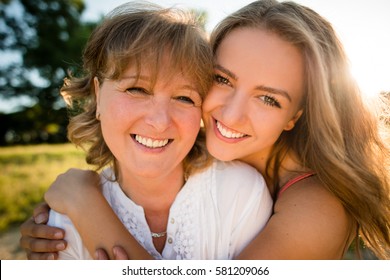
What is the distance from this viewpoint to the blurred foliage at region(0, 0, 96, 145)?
7926mm

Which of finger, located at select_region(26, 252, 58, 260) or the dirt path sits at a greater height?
finger, located at select_region(26, 252, 58, 260)

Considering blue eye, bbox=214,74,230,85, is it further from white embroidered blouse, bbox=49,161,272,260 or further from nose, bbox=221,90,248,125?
white embroidered blouse, bbox=49,161,272,260

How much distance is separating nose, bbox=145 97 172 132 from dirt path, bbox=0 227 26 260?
1.84 metres

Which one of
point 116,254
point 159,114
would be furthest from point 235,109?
point 116,254

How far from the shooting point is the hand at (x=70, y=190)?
1.88 m

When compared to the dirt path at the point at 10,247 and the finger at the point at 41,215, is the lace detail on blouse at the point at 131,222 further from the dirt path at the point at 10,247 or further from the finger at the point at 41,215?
the dirt path at the point at 10,247

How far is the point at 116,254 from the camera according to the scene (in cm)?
169

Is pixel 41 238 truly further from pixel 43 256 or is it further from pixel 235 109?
pixel 235 109

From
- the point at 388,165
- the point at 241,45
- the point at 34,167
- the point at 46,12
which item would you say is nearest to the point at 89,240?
the point at 241,45

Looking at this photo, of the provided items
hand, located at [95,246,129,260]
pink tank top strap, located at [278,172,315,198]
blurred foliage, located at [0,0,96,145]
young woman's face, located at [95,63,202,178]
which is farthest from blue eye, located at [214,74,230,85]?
blurred foliage, located at [0,0,96,145]

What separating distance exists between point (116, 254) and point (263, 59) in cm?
109

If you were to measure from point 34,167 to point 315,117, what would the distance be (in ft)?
14.2

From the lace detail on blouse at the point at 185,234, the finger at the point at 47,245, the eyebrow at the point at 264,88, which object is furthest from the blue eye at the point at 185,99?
the finger at the point at 47,245
